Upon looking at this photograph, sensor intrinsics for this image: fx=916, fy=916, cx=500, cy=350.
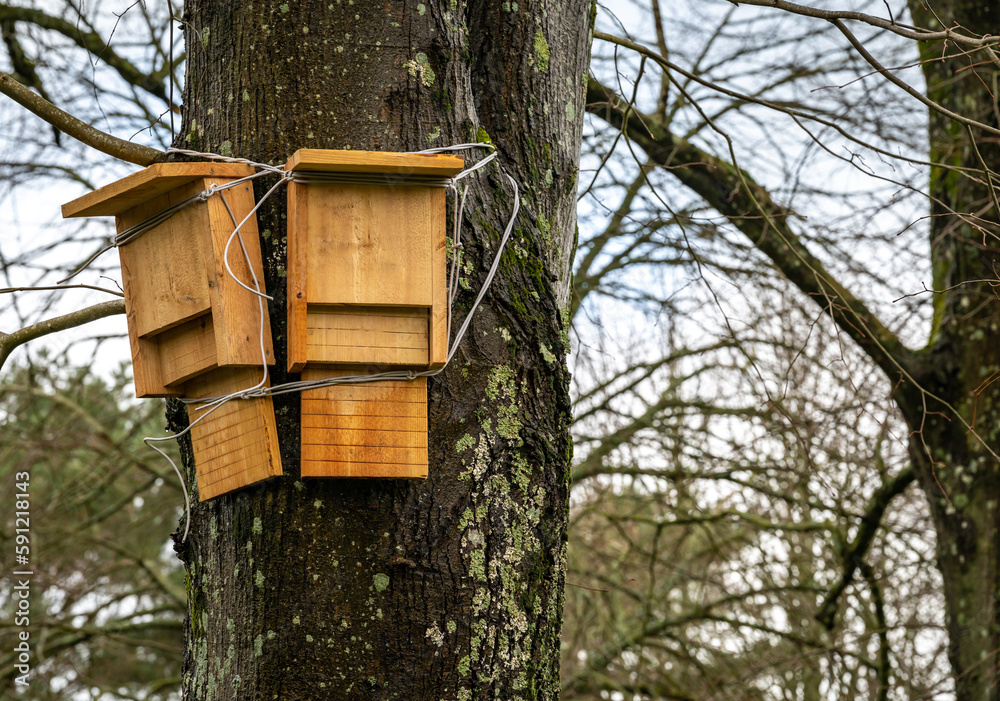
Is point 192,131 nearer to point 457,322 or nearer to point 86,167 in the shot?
point 457,322

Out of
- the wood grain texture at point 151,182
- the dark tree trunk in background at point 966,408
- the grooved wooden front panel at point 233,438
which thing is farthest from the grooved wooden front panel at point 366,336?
the dark tree trunk in background at point 966,408

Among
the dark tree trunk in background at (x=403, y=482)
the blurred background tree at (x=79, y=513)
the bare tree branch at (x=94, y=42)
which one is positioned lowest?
the dark tree trunk in background at (x=403, y=482)

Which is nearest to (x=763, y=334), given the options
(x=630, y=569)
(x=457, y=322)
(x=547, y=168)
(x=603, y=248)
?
(x=603, y=248)

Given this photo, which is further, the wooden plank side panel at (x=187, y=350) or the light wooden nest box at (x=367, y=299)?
the wooden plank side panel at (x=187, y=350)

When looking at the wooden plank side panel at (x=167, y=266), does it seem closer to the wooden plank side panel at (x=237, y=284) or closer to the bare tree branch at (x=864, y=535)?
the wooden plank side panel at (x=237, y=284)

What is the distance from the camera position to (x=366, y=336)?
143 cm

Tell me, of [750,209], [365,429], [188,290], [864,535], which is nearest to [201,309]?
[188,290]

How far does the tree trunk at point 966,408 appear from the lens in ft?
12.8

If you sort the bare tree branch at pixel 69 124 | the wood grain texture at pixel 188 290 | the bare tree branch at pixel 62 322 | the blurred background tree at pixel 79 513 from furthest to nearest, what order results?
the blurred background tree at pixel 79 513
the bare tree branch at pixel 62 322
the bare tree branch at pixel 69 124
the wood grain texture at pixel 188 290

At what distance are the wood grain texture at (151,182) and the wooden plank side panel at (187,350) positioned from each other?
8.8 inches

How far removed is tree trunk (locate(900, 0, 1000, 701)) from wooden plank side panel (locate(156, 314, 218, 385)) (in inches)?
129

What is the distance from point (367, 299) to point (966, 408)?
11.2 feet

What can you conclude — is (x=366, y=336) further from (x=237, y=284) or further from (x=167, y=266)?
(x=167, y=266)

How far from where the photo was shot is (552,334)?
1632 millimetres
